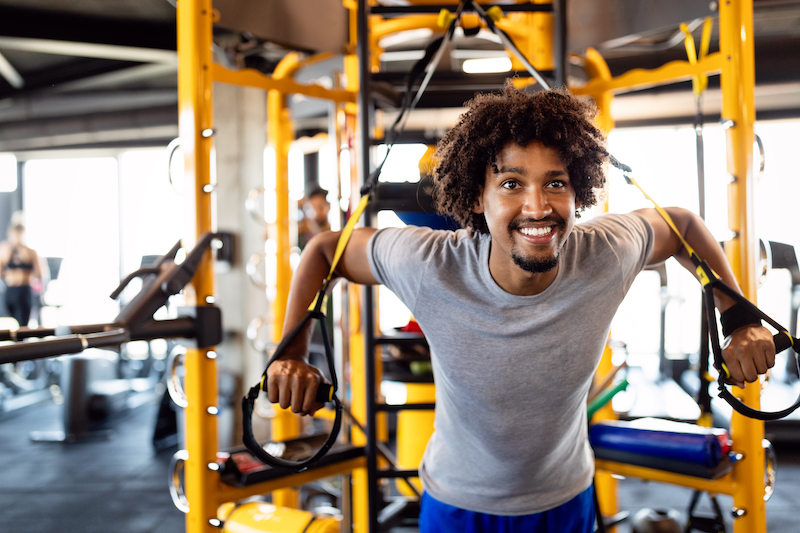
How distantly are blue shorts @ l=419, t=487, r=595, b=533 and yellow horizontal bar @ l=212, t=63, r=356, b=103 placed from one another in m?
1.42

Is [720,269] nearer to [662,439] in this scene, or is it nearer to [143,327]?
[662,439]

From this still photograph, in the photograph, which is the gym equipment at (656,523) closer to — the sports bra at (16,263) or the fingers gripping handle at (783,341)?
the fingers gripping handle at (783,341)

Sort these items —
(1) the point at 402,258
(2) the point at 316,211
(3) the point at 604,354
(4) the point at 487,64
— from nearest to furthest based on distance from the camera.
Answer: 1. (1) the point at 402,258
2. (3) the point at 604,354
3. (2) the point at 316,211
4. (4) the point at 487,64

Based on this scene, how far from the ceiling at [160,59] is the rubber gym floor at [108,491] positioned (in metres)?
2.52

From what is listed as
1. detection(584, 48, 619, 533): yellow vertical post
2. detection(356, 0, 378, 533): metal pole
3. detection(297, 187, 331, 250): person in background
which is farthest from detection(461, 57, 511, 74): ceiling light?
detection(356, 0, 378, 533): metal pole

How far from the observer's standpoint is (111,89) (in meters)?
6.52

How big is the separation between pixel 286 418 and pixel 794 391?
5361mm

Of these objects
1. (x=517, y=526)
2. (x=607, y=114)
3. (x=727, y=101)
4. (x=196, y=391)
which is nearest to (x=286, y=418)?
(x=196, y=391)

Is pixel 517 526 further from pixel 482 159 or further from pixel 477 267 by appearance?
pixel 482 159

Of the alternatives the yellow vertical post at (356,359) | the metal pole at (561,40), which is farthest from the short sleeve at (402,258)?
the metal pole at (561,40)

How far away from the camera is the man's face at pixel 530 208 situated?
1203 mm

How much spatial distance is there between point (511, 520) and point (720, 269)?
822mm

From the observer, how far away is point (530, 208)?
121 centimetres

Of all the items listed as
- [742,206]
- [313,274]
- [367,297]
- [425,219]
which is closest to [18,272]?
[367,297]
